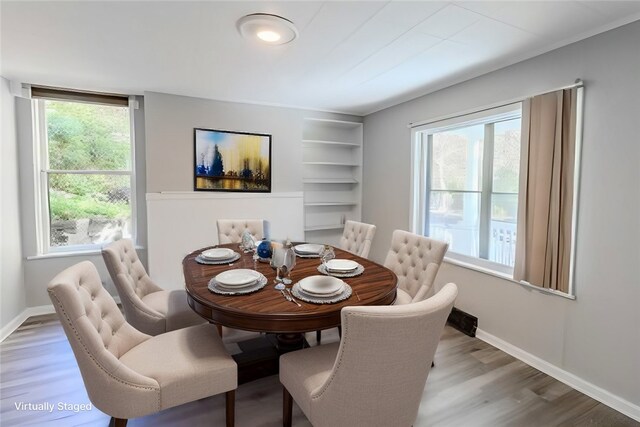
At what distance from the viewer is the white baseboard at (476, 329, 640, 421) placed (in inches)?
73.4

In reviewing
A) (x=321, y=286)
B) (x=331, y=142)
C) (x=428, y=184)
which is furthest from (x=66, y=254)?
(x=428, y=184)

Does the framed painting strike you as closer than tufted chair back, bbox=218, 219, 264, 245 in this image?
No

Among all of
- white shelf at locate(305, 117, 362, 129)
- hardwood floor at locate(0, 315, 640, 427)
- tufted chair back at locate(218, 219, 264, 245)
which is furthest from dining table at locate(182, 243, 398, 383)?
white shelf at locate(305, 117, 362, 129)

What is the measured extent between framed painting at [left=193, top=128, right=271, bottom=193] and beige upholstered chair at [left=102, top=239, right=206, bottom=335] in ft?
4.99

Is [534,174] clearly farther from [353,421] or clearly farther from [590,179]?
[353,421]

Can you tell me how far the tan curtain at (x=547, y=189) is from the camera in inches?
84.2

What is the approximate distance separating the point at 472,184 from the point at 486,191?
180mm

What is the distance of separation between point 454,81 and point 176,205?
3.17 metres

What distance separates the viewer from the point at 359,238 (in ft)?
9.68

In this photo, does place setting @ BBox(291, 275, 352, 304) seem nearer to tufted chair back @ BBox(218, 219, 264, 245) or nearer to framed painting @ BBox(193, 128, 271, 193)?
tufted chair back @ BBox(218, 219, 264, 245)

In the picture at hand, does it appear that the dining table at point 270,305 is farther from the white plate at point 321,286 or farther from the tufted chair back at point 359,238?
the tufted chair back at point 359,238

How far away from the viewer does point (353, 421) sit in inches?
46.5

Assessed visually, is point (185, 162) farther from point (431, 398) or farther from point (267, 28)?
point (431, 398)

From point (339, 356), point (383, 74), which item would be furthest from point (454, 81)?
point (339, 356)
